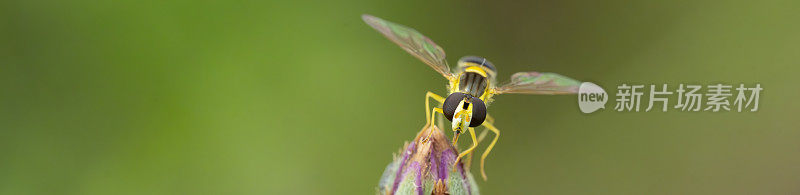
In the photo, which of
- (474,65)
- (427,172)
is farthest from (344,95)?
(427,172)

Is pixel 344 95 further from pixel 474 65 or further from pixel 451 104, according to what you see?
pixel 451 104

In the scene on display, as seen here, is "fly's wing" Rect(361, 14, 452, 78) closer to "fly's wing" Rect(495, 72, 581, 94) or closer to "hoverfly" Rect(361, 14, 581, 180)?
"hoverfly" Rect(361, 14, 581, 180)

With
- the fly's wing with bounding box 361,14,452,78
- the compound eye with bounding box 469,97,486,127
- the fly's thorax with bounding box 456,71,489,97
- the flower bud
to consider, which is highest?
the fly's wing with bounding box 361,14,452,78

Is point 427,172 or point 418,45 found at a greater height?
point 418,45

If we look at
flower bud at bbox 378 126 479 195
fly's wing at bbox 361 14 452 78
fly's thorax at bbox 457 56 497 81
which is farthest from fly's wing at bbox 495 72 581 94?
flower bud at bbox 378 126 479 195

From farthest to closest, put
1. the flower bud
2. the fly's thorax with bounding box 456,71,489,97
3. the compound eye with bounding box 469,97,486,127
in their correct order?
the fly's thorax with bounding box 456,71,489,97, the compound eye with bounding box 469,97,486,127, the flower bud

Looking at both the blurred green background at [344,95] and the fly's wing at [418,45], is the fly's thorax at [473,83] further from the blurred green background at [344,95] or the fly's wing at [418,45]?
the blurred green background at [344,95]

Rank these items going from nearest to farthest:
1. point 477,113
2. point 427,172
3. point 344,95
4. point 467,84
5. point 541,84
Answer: point 427,172, point 477,113, point 467,84, point 541,84, point 344,95
